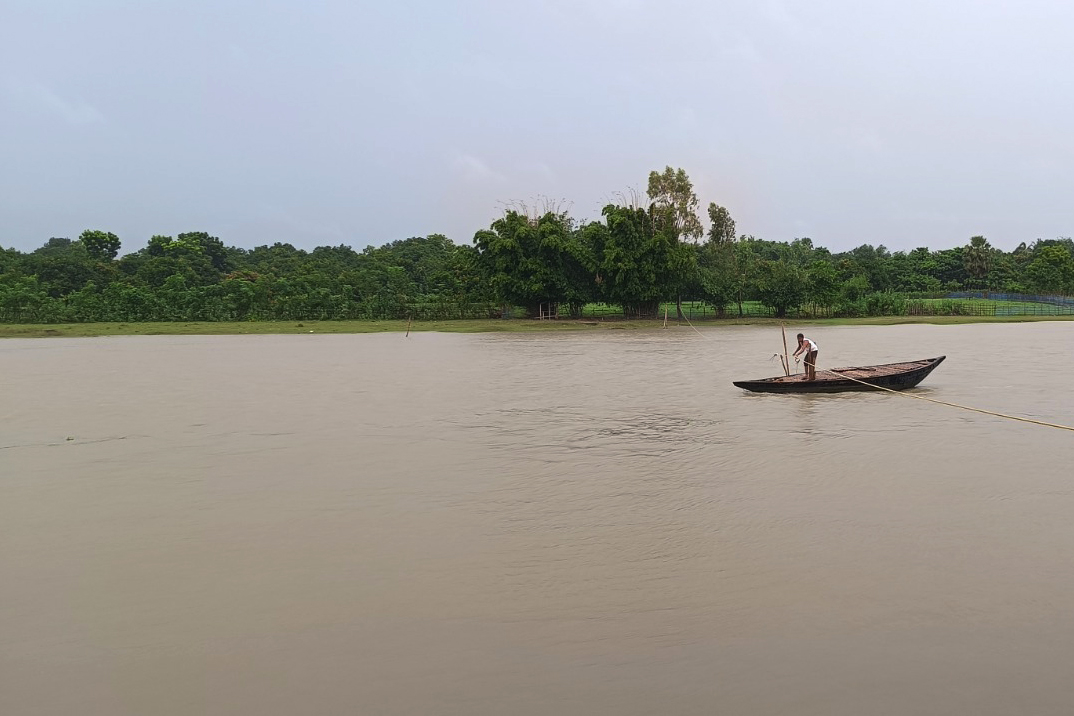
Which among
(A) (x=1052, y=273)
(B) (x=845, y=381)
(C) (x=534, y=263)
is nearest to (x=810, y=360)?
(B) (x=845, y=381)

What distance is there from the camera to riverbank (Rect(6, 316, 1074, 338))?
40688 mm

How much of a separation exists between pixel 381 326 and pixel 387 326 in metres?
0.32

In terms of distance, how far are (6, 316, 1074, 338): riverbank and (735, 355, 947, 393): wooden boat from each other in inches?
1022

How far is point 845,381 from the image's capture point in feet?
49.9

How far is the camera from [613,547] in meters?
6.75

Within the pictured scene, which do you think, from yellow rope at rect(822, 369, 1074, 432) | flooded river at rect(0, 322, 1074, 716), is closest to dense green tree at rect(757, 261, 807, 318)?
yellow rope at rect(822, 369, 1074, 432)

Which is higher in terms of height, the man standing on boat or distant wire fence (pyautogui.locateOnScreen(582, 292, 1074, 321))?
distant wire fence (pyautogui.locateOnScreen(582, 292, 1074, 321))

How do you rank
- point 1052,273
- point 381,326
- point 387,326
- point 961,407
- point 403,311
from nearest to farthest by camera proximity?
point 961,407 < point 381,326 < point 387,326 < point 403,311 < point 1052,273

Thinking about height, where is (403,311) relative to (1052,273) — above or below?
below

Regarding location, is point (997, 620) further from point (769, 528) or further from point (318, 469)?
point (318, 469)

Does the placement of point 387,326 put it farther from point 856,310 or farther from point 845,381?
point 845,381

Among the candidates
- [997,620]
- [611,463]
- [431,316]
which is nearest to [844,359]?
[611,463]

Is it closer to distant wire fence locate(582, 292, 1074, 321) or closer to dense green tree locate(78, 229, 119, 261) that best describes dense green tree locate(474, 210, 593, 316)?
distant wire fence locate(582, 292, 1074, 321)

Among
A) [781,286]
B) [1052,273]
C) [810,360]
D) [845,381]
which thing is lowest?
[845,381]
